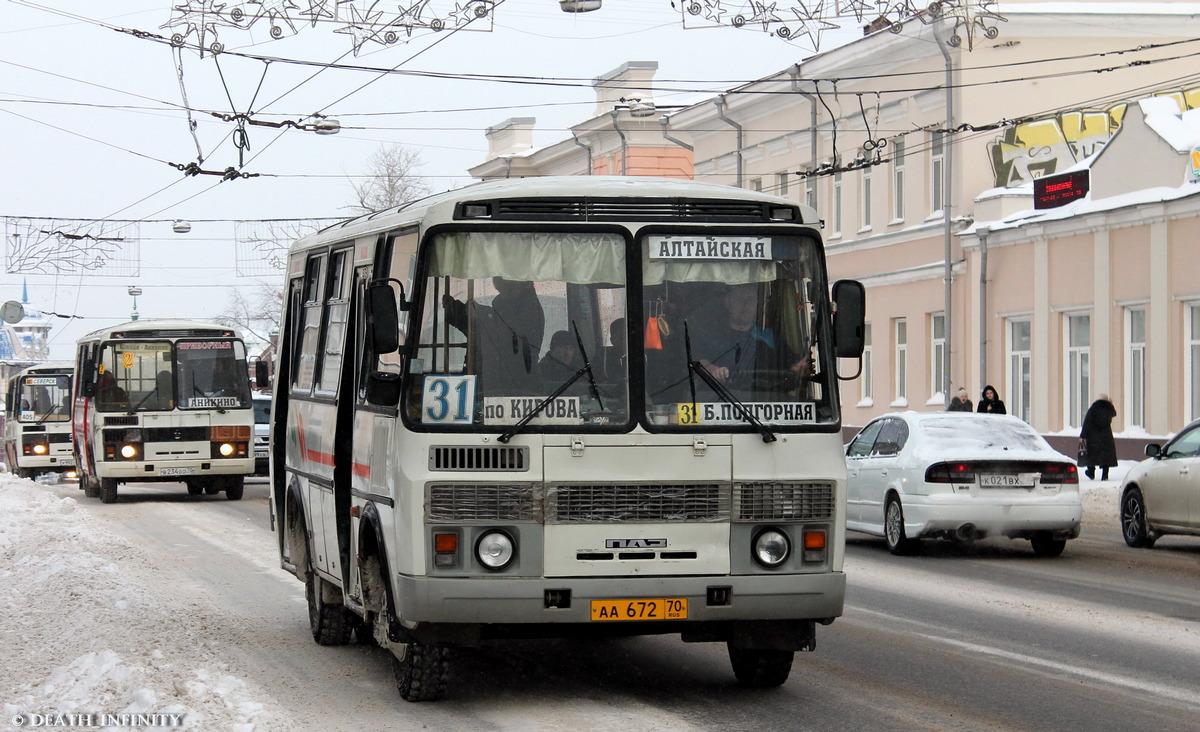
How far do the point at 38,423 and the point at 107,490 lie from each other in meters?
13.6

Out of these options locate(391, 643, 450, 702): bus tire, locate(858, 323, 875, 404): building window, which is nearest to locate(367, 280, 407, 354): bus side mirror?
locate(391, 643, 450, 702): bus tire

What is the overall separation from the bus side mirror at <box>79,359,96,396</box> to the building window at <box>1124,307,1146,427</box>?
18486 millimetres

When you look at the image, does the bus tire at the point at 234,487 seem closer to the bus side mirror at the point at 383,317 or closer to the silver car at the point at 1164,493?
the silver car at the point at 1164,493

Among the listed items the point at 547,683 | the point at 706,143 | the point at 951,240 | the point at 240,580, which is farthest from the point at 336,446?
the point at 706,143

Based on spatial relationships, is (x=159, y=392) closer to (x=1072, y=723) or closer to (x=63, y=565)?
(x=63, y=565)

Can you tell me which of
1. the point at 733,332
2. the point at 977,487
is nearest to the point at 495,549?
the point at 733,332

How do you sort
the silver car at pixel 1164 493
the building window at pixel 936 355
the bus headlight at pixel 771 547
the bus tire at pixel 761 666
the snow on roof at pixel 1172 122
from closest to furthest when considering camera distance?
the bus headlight at pixel 771 547
the bus tire at pixel 761 666
the silver car at pixel 1164 493
the snow on roof at pixel 1172 122
the building window at pixel 936 355

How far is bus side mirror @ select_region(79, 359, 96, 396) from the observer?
2733 cm

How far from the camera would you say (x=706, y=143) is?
51.1 meters

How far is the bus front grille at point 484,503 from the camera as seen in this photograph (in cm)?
802

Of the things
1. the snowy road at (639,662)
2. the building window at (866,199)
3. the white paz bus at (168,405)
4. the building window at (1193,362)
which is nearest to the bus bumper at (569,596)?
the snowy road at (639,662)

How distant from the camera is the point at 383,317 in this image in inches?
316

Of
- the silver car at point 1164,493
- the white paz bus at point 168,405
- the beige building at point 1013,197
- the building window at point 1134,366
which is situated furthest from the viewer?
the building window at point 1134,366

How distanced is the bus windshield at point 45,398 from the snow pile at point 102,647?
943 inches
